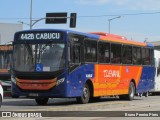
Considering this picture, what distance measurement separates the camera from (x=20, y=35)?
22484mm

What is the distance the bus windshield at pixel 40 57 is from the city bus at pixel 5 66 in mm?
9842

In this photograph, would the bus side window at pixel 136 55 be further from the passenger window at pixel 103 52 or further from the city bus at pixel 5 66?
the city bus at pixel 5 66

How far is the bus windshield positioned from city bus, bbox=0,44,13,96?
32.3 ft

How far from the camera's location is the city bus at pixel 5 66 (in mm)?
31859

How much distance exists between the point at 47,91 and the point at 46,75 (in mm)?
690

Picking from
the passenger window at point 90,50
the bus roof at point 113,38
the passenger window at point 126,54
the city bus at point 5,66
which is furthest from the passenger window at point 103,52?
the city bus at point 5,66

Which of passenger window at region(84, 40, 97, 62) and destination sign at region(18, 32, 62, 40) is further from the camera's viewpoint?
passenger window at region(84, 40, 97, 62)

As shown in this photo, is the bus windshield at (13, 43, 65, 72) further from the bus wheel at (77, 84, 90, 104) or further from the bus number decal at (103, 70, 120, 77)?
the bus number decal at (103, 70, 120, 77)

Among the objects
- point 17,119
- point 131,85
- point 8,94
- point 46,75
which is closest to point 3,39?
point 8,94

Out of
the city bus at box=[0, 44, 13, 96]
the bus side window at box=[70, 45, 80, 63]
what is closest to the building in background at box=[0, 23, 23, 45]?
the city bus at box=[0, 44, 13, 96]

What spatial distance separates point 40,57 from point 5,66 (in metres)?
11.1

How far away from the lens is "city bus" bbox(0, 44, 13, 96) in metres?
31.9

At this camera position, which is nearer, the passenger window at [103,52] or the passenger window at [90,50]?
the passenger window at [90,50]

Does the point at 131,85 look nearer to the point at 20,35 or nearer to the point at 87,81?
the point at 87,81
